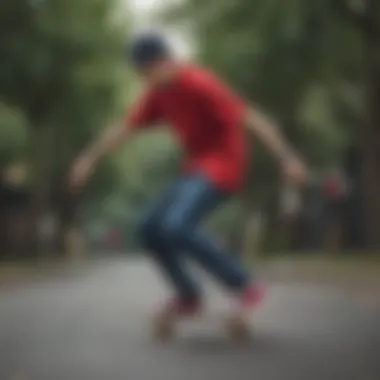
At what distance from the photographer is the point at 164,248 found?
1.13 m

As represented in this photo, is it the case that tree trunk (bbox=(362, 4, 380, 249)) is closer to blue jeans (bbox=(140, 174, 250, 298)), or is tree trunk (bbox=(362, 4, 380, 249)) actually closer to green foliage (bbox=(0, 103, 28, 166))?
blue jeans (bbox=(140, 174, 250, 298))

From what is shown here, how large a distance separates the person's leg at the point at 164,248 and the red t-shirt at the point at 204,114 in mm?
43

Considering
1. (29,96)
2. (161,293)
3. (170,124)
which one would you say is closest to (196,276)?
(161,293)

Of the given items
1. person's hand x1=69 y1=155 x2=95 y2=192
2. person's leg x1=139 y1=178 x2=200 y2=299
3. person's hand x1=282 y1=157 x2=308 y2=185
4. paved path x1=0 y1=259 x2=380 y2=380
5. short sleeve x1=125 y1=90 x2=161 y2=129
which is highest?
short sleeve x1=125 y1=90 x2=161 y2=129

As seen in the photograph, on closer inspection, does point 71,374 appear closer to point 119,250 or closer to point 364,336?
point 119,250

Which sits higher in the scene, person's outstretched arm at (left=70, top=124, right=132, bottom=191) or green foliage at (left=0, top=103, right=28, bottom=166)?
green foliage at (left=0, top=103, right=28, bottom=166)

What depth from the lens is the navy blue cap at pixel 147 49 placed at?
1128mm

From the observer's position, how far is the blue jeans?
1.13m

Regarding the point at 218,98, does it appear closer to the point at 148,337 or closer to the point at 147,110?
the point at 147,110

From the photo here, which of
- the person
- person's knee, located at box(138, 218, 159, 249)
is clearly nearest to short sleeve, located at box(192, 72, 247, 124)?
the person

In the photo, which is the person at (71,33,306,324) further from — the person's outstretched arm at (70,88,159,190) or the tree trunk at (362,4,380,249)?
the tree trunk at (362,4,380,249)

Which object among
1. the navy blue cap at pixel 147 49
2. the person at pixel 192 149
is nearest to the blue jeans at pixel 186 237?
the person at pixel 192 149

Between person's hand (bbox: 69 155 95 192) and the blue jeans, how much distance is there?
85 mm

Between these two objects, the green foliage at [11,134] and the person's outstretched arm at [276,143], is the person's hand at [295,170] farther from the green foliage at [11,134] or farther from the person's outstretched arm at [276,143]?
the green foliage at [11,134]
